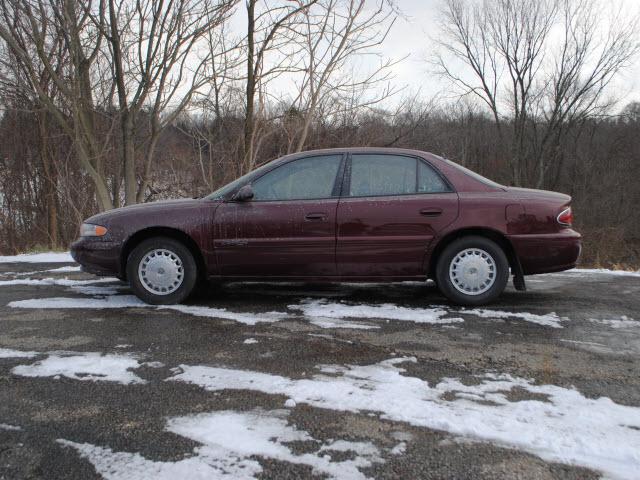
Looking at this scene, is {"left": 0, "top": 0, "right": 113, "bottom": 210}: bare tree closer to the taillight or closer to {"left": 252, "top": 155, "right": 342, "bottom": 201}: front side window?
{"left": 252, "top": 155, "right": 342, "bottom": 201}: front side window

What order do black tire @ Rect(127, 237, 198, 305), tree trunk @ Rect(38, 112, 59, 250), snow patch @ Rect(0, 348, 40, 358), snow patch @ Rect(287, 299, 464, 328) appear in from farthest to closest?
1. tree trunk @ Rect(38, 112, 59, 250)
2. black tire @ Rect(127, 237, 198, 305)
3. snow patch @ Rect(287, 299, 464, 328)
4. snow patch @ Rect(0, 348, 40, 358)

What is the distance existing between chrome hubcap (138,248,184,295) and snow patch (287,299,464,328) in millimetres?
1114

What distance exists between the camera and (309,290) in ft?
16.3

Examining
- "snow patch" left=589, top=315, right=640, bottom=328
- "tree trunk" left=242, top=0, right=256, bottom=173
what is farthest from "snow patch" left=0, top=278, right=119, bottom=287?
"tree trunk" left=242, top=0, right=256, bottom=173

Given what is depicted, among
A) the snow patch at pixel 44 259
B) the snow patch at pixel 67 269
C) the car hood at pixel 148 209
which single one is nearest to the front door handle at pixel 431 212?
the car hood at pixel 148 209

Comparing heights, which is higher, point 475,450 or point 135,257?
point 135,257

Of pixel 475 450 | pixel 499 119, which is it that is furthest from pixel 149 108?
pixel 499 119

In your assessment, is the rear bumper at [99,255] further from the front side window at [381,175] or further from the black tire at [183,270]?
the front side window at [381,175]

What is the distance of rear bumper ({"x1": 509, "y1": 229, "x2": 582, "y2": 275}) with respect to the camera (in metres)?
4.11

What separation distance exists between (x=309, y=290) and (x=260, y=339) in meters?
1.74

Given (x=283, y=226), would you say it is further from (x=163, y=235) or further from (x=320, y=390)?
(x=320, y=390)

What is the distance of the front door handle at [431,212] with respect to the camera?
4145 millimetres

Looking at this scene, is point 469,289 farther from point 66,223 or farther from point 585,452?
point 66,223

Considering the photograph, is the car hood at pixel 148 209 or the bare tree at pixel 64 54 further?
the bare tree at pixel 64 54
